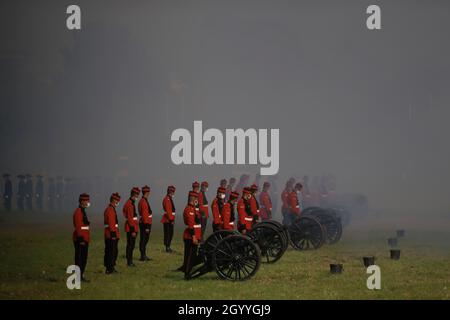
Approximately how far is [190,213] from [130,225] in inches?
87.6

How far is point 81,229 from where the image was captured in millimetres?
14102

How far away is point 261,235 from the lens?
1695cm

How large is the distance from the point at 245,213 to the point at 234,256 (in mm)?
2324

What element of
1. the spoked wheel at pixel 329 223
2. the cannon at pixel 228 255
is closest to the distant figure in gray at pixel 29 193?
the spoked wheel at pixel 329 223

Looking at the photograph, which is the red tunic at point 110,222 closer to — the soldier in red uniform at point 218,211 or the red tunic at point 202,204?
the soldier in red uniform at point 218,211

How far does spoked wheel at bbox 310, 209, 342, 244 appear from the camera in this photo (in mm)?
20516

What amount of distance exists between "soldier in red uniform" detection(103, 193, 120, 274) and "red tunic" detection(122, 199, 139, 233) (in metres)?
1.15

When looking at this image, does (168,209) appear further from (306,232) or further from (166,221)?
(306,232)

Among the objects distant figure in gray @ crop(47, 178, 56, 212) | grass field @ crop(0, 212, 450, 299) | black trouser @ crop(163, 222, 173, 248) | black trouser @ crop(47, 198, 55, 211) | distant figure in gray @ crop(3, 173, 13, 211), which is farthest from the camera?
distant figure in gray @ crop(47, 178, 56, 212)

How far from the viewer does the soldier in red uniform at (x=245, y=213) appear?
53.7ft

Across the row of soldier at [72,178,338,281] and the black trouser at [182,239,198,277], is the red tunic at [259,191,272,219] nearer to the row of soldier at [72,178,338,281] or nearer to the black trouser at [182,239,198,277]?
the row of soldier at [72,178,338,281]

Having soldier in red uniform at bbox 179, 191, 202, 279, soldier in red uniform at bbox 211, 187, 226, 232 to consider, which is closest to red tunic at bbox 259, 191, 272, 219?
soldier in red uniform at bbox 211, 187, 226, 232

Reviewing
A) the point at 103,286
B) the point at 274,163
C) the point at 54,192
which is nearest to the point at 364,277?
the point at 103,286

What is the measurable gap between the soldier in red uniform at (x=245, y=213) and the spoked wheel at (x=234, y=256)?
2.02 meters
